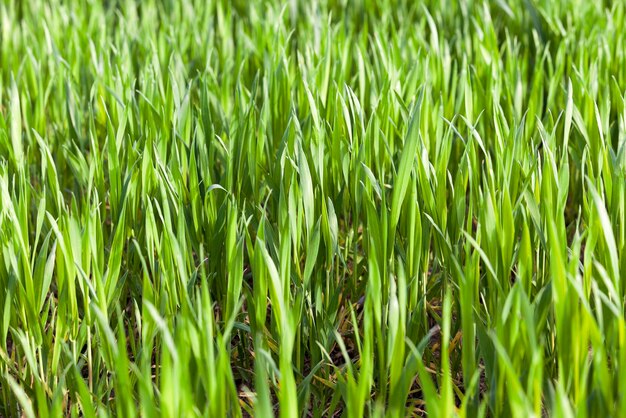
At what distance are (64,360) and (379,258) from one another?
0.48m

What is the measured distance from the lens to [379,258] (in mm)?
1215

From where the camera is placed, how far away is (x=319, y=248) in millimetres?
1319

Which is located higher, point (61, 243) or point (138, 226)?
A: point (61, 243)

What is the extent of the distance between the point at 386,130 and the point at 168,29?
3.57 ft

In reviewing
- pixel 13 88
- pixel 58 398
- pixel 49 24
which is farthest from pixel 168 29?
pixel 58 398

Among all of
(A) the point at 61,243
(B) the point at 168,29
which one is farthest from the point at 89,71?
A: (A) the point at 61,243

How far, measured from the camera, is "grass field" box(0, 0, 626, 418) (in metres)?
0.94

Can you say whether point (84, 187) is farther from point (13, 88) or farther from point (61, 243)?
point (61, 243)

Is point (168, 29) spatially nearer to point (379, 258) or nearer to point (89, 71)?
point (89, 71)

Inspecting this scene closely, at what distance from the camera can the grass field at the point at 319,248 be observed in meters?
0.94

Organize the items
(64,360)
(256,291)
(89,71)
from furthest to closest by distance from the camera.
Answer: (89,71) → (64,360) → (256,291)

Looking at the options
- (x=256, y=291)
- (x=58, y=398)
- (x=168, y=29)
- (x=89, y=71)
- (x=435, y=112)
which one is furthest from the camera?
(x=168, y=29)

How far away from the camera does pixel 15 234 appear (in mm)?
1187

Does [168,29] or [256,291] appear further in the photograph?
[168,29]
